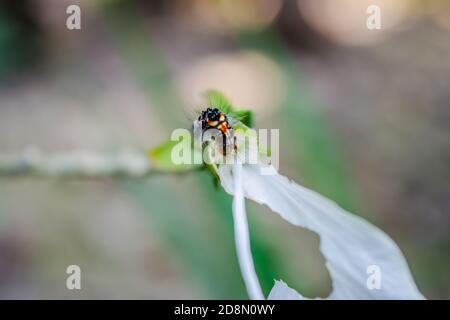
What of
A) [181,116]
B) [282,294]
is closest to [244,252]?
[282,294]

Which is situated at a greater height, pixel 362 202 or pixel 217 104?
pixel 362 202

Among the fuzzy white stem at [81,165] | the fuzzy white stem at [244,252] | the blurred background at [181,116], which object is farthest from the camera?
the blurred background at [181,116]

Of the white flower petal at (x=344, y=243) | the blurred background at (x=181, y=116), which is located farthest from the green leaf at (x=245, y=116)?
the blurred background at (x=181, y=116)

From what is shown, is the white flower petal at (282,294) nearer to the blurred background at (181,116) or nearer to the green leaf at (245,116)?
the green leaf at (245,116)
